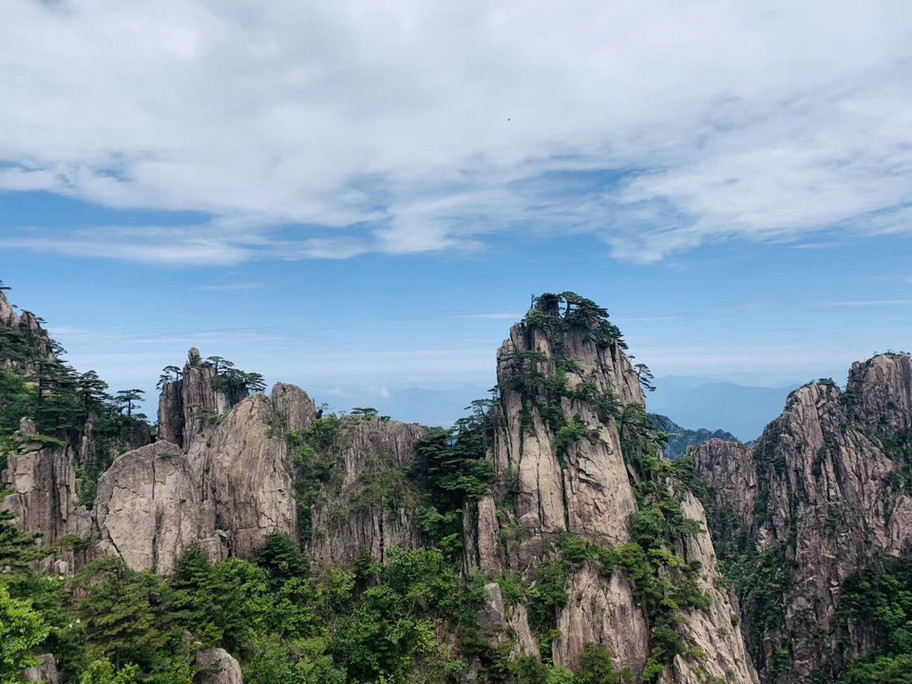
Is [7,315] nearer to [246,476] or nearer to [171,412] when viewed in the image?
[171,412]

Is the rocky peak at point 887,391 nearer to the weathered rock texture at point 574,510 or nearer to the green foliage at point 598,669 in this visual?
the weathered rock texture at point 574,510

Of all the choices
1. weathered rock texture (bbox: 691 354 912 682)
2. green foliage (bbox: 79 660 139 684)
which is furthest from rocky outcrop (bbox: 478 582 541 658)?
weathered rock texture (bbox: 691 354 912 682)

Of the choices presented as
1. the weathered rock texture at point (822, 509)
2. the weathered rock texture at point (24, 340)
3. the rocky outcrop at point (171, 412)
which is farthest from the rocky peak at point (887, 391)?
the weathered rock texture at point (24, 340)

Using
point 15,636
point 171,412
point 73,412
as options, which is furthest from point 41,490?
point 15,636

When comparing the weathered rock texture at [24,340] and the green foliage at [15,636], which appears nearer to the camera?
the green foliage at [15,636]

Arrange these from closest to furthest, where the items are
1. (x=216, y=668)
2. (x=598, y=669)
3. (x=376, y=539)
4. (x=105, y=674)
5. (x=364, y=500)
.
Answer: (x=105, y=674) → (x=216, y=668) → (x=598, y=669) → (x=376, y=539) → (x=364, y=500)
